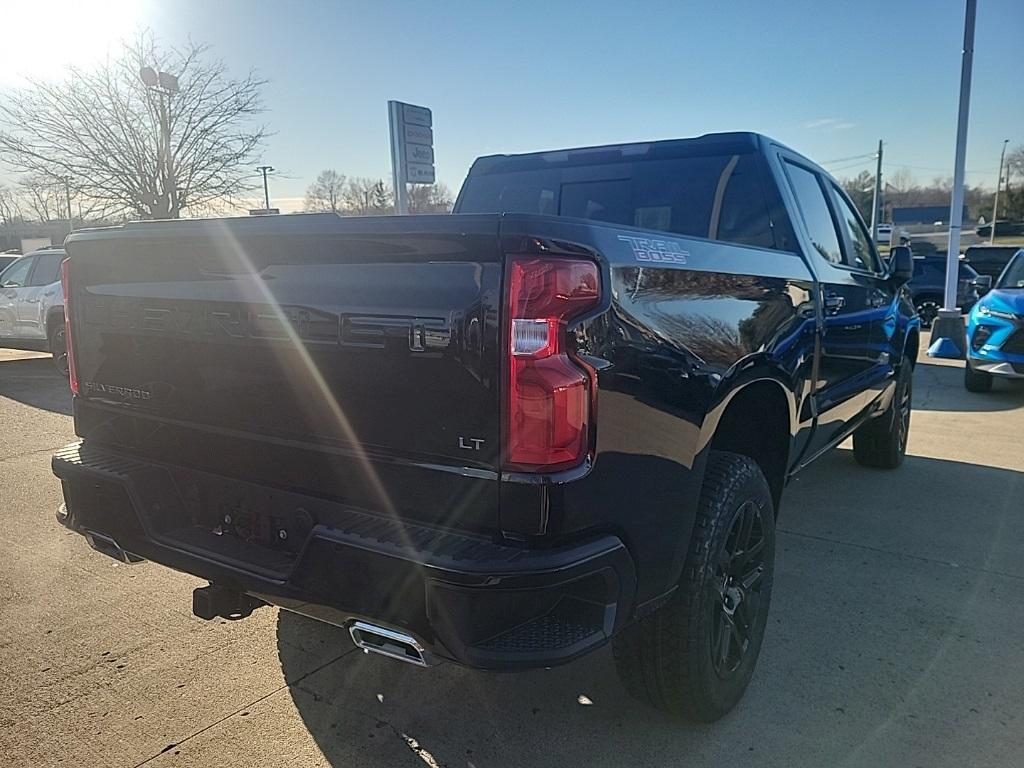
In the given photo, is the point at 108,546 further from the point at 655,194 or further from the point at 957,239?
the point at 957,239

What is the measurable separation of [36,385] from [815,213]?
383 inches

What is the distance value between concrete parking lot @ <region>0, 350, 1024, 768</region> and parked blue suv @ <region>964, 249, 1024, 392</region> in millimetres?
4769

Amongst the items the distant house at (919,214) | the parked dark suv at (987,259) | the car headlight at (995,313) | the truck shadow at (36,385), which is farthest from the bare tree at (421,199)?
the distant house at (919,214)

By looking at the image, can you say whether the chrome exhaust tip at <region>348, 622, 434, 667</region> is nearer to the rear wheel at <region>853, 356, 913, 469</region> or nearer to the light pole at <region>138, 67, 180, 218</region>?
the rear wheel at <region>853, 356, 913, 469</region>

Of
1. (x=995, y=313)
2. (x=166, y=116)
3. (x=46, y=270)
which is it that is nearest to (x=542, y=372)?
(x=995, y=313)

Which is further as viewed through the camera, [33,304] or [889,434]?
[33,304]

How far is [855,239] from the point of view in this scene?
15.3ft

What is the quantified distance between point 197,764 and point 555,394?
171 centimetres

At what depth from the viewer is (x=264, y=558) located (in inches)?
91.0

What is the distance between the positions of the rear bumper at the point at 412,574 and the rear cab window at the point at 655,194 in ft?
6.27

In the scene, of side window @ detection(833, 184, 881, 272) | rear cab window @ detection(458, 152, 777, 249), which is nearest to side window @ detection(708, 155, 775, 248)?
rear cab window @ detection(458, 152, 777, 249)

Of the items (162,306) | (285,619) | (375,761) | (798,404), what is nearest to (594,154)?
(798,404)

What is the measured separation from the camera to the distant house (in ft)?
278

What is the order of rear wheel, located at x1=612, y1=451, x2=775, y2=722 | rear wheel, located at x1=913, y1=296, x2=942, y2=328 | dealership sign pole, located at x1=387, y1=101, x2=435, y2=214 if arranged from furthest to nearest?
rear wheel, located at x1=913, y1=296, x2=942, y2=328 < dealership sign pole, located at x1=387, y1=101, x2=435, y2=214 < rear wheel, located at x1=612, y1=451, x2=775, y2=722
